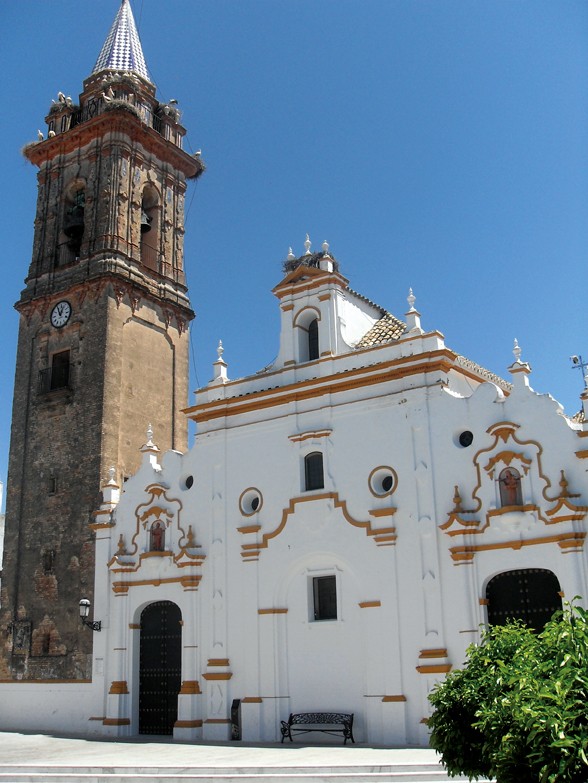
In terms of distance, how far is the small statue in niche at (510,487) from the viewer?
65.8 ft

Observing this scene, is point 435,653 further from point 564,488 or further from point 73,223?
point 73,223

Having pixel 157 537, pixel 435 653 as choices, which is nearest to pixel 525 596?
pixel 435 653

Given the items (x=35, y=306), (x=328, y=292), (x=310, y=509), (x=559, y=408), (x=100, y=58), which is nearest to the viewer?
(x=559, y=408)

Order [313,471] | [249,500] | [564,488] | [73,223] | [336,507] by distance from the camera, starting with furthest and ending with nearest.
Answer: [73,223], [249,500], [313,471], [336,507], [564,488]

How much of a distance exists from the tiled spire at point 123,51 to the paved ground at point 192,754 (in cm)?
2686

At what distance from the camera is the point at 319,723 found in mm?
21391

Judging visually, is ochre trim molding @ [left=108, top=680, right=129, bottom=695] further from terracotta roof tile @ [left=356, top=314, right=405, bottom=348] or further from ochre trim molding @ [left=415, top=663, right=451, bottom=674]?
terracotta roof tile @ [left=356, top=314, right=405, bottom=348]

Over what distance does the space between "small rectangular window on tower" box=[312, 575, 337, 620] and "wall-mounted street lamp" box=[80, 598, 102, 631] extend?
290 inches

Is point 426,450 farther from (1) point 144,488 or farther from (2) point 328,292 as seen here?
(1) point 144,488

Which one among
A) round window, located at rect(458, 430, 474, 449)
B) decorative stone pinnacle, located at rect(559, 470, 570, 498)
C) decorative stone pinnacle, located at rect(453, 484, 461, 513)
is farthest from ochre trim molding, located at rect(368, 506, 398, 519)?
decorative stone pinnacle, located at rect(559, 470, 570, 498)

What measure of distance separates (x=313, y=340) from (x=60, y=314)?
11151 mm

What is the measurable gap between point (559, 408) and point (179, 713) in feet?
43.7

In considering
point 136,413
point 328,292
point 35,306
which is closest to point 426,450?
point 328,292

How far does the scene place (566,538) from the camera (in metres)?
18.8
